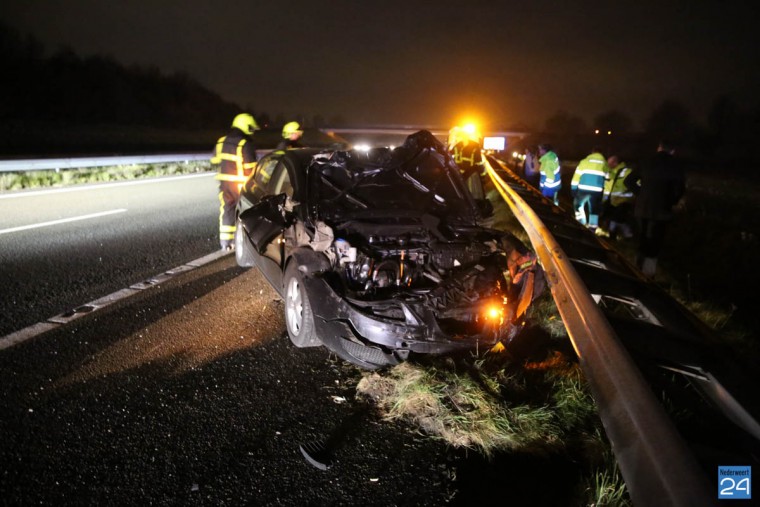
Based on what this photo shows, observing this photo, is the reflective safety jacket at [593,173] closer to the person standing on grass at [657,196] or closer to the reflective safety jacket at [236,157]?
the person standing on grass at [657,196]

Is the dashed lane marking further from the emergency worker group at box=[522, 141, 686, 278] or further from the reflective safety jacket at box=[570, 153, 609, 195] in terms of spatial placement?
the reflective safety jacket at box=[570, 153, 609, 195]

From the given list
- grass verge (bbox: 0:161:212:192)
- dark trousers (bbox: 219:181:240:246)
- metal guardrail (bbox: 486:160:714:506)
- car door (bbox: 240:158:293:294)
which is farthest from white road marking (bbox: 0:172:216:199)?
metal guardrail (bbox: 486:160:714:506)

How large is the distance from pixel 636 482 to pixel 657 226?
554 centimetres

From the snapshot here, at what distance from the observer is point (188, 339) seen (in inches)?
157

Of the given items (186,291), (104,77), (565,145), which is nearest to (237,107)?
(104,77)

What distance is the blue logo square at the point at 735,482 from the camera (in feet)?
6.37

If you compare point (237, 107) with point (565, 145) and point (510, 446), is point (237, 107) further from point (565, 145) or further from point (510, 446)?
point (510, 446)

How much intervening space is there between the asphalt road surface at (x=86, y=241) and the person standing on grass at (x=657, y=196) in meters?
6.04

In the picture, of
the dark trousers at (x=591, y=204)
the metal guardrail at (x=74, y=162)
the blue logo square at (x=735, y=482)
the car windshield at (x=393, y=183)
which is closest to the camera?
the blue logo square at (x=735, y=482)

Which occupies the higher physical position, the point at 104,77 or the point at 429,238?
the point at 104,77

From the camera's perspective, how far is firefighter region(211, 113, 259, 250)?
6359 mm

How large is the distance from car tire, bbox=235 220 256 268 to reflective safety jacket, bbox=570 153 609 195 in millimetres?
5876

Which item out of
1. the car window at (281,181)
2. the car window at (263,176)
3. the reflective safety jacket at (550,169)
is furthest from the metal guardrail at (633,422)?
the reflective safety jacket at (550,169)

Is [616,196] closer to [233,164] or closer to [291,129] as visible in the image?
[291,129]
